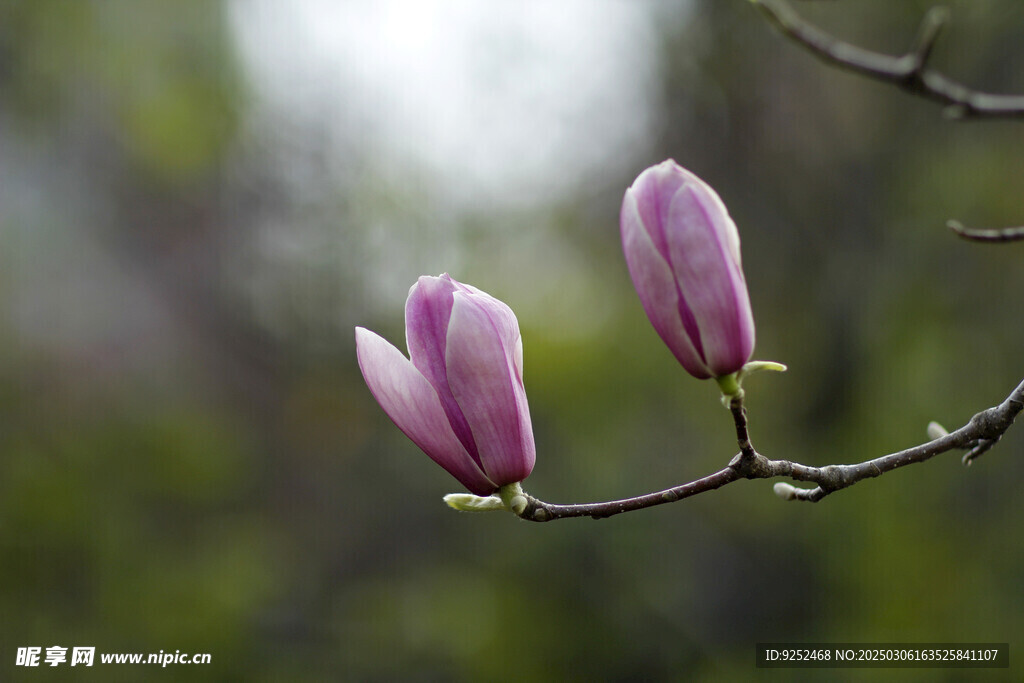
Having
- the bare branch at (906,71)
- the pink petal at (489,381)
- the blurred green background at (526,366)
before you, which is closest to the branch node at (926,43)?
the bare branch at (906,71)

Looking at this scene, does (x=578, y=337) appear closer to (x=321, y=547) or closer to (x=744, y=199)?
(x=744, y=199)

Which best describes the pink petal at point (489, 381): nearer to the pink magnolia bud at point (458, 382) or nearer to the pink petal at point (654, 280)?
the pink magnolia bud at point (458, 382)

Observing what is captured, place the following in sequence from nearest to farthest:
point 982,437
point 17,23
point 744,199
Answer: point 982,437 → point 744,199 → point 17,23

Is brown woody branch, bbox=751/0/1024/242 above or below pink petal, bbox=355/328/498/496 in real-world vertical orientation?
above

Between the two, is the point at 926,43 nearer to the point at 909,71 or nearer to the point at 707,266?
the point at 909,71

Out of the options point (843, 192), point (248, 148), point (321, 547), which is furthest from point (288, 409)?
point (843, 192)

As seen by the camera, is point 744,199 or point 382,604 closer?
point 382,604

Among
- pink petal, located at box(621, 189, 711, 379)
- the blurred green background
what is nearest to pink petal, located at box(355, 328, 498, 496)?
pink petal, located at box(621, 189, 711, 379)

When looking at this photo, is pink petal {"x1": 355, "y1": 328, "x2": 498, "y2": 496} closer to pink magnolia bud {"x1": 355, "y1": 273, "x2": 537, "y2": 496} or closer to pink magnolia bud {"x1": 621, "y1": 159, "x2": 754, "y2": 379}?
pink magnolia bud {"x1": 355, "y1": 273, "x2": 537, "y2": 496}
